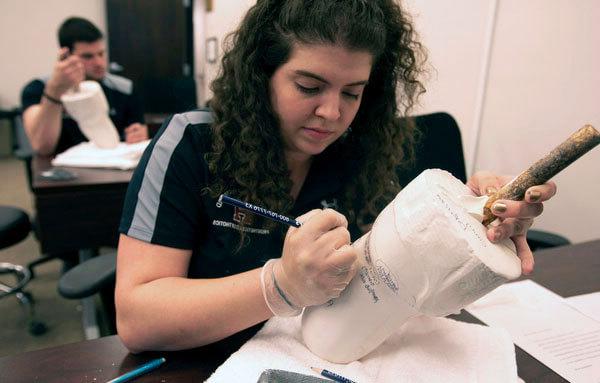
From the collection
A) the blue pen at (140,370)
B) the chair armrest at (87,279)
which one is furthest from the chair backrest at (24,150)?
the blue pen at (140,370)

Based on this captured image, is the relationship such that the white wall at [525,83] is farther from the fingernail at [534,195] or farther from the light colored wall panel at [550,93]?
the fingernail at [534,195]

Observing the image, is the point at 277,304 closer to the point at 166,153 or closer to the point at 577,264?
the point at 166,153

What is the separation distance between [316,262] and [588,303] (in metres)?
0.74

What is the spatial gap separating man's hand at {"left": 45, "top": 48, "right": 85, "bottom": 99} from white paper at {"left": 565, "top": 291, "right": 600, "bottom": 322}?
1907mm

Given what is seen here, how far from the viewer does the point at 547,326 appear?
0.90 meters

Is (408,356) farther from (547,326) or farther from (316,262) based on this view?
(547,326)

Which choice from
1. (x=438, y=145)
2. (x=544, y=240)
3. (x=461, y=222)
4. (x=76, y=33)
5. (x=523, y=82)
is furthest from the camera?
(x=76, y=33)

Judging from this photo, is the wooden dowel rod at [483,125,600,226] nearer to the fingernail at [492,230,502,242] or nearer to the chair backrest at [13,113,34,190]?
the fingernail at [492,230,502,242]

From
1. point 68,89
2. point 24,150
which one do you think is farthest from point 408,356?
point 24,150

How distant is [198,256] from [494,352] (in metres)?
0.60

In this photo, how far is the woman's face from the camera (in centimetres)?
82

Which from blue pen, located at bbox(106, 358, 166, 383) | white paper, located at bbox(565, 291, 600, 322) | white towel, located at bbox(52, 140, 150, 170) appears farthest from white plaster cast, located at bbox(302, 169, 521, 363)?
white towel, located at bbox(52, 140, 150, 170)

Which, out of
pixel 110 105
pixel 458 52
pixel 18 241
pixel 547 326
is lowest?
pixel 18 241

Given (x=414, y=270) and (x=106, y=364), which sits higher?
(x=414, y=270)
